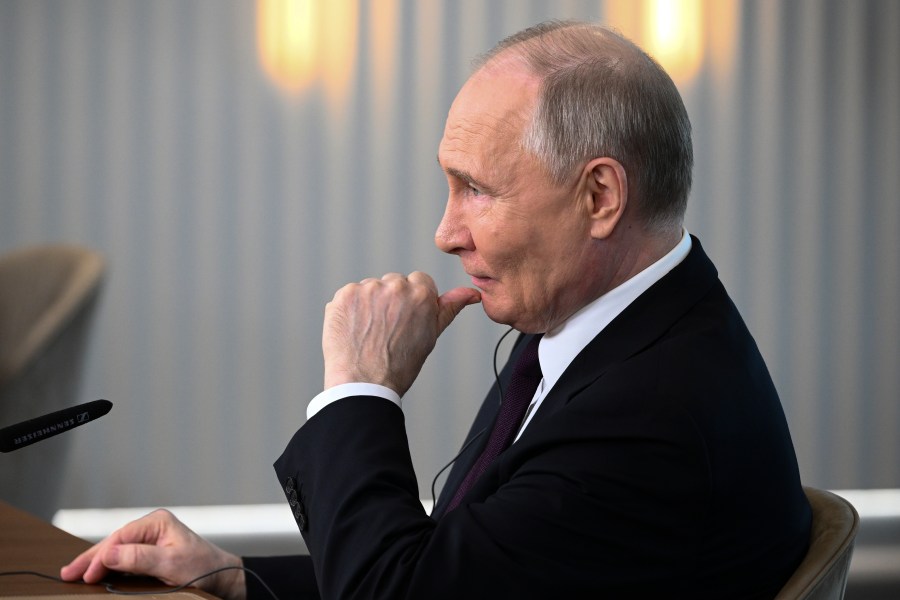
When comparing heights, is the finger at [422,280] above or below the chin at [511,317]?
above

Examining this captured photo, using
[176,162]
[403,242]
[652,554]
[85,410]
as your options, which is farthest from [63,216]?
[652,554]

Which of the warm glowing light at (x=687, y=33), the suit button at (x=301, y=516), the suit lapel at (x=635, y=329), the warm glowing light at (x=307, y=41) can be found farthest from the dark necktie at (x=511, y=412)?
the warm glowing light at (x=687, y=33)

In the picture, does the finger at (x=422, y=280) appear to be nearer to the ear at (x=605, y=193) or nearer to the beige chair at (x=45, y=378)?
the ear at (x=605, y=193)

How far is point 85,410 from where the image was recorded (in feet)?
4.27

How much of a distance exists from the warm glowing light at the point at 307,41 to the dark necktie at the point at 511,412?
2.09 meters

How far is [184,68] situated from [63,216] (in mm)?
606

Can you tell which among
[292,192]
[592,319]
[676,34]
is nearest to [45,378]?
[292,192]

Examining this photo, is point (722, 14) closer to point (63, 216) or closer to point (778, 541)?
point (63, 216)

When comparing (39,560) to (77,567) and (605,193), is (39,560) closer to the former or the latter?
(77,567)

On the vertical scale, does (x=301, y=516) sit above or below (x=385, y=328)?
below

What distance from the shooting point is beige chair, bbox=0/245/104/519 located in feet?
7.58

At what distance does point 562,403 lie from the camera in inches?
49.2

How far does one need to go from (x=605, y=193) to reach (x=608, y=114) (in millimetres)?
97

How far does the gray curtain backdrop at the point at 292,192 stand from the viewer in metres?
3.27
